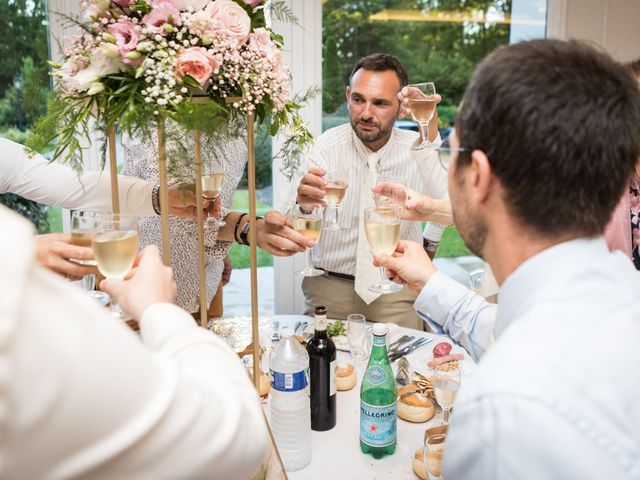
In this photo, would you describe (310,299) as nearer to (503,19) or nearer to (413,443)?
(413,443)

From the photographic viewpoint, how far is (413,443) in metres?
1.49

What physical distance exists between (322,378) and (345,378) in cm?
25

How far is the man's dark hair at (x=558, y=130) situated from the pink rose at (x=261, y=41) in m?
0.44

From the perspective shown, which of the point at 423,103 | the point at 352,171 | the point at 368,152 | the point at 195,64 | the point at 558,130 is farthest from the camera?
the point at 368,152

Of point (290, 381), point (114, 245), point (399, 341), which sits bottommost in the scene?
point (399, 341)

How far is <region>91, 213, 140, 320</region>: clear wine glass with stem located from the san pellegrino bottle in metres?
0.51

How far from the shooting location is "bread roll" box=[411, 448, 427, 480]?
1.34m

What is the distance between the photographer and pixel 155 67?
112cm

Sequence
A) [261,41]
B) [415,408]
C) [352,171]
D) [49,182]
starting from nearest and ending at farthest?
[261,41] → [415,408] → [49,182] → [352,171]

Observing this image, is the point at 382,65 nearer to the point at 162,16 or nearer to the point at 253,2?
the point at 253,2

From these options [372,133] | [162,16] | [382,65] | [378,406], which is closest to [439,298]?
[378,406]

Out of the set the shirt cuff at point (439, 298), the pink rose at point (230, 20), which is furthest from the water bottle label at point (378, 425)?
the pink rose at point (230, 20)

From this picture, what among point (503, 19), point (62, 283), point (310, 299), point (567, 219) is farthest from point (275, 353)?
point (503, 19)

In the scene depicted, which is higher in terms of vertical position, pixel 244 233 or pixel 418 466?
pixel 244 233
